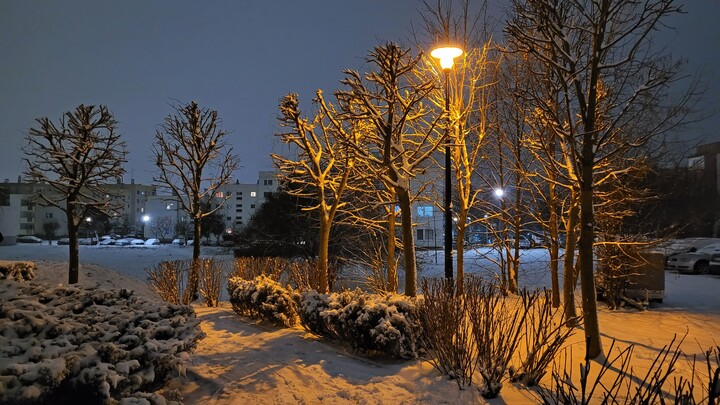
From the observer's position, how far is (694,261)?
22.5 meters

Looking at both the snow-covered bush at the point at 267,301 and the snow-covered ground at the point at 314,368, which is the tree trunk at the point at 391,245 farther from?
the snow-covered ground at the point at 314,368

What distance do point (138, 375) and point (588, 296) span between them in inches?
221

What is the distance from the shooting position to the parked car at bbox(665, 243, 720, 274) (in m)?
22.3

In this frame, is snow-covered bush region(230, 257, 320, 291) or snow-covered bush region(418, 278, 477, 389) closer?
snow-covered bush region(418, 278, 477, 389)

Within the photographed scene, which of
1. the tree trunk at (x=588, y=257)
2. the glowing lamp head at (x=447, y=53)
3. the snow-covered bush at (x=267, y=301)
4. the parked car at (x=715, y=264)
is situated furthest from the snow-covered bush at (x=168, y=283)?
the parked car at (x=715, y=264)

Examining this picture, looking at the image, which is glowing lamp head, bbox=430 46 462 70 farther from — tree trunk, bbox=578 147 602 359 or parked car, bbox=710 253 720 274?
parked car, bbox=710 253 720 274

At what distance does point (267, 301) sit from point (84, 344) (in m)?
4.73

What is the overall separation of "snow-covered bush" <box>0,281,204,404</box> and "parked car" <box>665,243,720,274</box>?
24.1 meters

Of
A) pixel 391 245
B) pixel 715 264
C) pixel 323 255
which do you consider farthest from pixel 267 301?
pixel 715 264

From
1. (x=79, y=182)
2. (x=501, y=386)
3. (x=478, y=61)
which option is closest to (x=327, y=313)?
(x=501, y=386)

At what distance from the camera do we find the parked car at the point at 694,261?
22.3 m

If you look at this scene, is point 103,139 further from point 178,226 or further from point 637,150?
point 178,226

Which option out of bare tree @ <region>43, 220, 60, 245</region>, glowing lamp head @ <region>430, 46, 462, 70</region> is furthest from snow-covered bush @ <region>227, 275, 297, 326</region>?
bare tree @ <region>43, 220, 60, 245</region>

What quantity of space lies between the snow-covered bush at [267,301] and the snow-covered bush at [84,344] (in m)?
2.91
